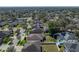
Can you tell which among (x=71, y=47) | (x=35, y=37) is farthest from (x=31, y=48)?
(x=71, y=47)

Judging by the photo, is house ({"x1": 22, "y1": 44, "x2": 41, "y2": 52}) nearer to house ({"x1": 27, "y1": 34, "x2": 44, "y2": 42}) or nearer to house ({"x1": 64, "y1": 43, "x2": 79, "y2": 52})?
house ({"x1": 27, "y1": 34, "x2": 44, "y2": 42})

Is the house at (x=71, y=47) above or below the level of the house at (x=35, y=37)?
below

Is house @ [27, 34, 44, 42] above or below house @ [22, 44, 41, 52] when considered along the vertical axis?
above

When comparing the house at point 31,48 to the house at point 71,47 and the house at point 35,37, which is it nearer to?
the house at point 35,37

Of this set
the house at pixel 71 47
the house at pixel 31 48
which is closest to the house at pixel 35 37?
the house at pixel 31 48

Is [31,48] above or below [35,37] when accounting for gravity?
below

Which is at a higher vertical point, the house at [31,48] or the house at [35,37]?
the house at [35,37]

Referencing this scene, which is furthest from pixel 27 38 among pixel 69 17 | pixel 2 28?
pixel 69 17

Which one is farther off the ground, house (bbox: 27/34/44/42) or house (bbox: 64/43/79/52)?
house (bbox: 27/34/44/42)

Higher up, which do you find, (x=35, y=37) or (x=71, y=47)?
(x=35, y=37)

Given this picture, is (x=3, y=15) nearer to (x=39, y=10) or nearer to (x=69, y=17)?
(x=39, y=10)

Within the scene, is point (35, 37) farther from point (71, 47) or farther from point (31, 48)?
point (71, 47)

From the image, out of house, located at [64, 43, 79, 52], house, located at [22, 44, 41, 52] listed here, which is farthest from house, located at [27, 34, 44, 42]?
house, located at [64, 43, 79, 52]
